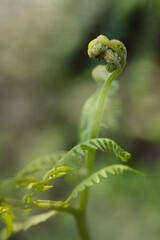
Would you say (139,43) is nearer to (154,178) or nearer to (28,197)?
(154,178)

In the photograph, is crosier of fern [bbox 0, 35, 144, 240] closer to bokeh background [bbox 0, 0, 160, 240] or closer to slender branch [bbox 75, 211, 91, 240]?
slender branch [bbox 75, 211, 91, 240]

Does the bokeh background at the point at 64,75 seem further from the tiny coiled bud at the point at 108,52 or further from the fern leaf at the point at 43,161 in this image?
the tiny coiled bud at the point at 108,52

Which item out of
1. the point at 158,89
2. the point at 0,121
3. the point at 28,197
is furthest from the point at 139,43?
the point at 28,197

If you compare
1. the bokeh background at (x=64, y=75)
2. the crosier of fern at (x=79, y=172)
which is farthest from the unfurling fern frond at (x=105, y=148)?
the bokeh background at (x=64, y=75)

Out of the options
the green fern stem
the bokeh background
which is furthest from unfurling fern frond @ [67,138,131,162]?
the bokeh background

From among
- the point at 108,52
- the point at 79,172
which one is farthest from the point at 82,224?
the point at 108,52

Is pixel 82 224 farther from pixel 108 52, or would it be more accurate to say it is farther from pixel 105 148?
pixel 108 52
